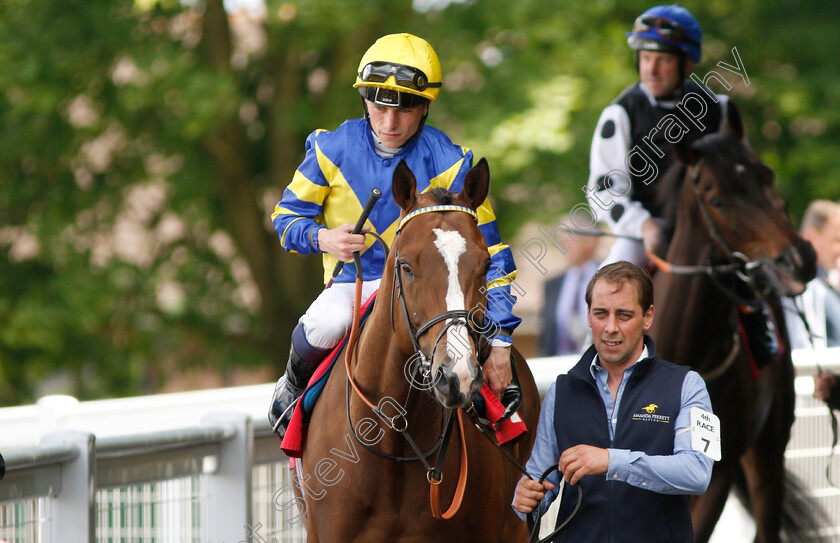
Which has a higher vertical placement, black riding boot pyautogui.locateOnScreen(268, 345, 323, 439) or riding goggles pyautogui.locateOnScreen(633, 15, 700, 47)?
riding goggles pyautogui.locateOnScreen(633, 15, 700, 47)

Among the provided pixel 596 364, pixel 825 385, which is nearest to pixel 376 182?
pixel 596 364

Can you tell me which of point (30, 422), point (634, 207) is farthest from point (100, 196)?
point (634, 207)

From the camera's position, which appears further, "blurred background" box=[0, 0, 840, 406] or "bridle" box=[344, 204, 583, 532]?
"blurred background" box=[0, 0, 840, 406]

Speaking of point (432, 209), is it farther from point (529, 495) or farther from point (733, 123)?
point (733, 123)

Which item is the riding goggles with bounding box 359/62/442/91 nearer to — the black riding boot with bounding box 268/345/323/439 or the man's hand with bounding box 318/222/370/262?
the man's hand with bounding box 318/222/370/262

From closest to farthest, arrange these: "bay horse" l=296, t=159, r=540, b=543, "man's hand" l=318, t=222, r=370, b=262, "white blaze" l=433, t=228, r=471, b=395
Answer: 1. "white blaze" l=433, t=228, r=471, b=395
2. "bay horse" l=296, t=159, r=540, b=543
3. "man's hand" l=318, t=222, r=370, b=262

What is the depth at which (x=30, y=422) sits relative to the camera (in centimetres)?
→ 568

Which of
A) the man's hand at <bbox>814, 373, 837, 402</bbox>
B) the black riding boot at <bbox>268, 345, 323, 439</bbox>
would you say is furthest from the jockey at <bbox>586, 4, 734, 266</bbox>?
the black riding boot at <bbox>268, 345, 323, 439</bbox>

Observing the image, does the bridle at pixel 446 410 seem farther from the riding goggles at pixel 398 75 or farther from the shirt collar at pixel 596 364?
the riding goggles at pixel 398 75

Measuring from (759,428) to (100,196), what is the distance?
957cm

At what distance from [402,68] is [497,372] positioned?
1.13 meters

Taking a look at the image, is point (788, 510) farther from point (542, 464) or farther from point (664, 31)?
point (542, 464)

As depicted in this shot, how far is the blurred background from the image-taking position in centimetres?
1103

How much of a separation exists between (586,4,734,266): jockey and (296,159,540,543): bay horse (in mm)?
2086
